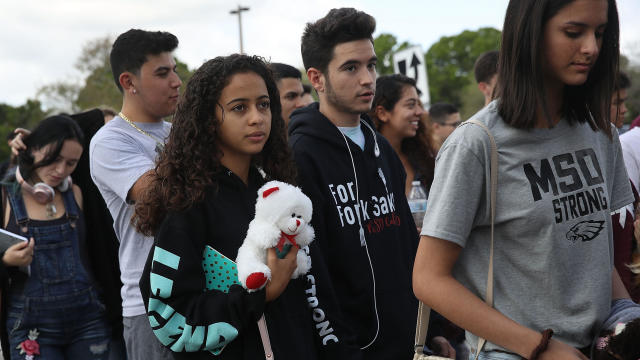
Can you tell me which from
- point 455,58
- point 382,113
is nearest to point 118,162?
point 382,113

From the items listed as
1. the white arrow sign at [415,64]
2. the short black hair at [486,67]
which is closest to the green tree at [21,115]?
the white arrow sign at [415,64]

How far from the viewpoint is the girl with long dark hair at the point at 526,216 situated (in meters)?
1.97

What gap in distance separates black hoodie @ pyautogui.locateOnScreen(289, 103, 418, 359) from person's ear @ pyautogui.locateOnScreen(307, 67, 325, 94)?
282 mm

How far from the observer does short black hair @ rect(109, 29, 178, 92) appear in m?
3.74

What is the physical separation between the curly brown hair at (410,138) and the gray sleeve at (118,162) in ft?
8.70

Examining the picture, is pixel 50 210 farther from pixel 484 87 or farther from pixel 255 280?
pixel 484 87

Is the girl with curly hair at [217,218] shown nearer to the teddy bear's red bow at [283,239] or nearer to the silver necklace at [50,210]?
the teddy bear's red bow at [283,239]

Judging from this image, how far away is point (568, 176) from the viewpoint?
81.9 inches

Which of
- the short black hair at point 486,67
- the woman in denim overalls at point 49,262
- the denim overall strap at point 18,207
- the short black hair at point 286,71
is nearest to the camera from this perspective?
the woman in denim overalls at point 49,262

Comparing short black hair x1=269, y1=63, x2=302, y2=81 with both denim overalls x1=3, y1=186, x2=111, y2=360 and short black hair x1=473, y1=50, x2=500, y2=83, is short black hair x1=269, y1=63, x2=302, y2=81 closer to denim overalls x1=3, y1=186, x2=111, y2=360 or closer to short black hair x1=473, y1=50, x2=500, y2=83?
short black hair x1=473, y1=50, x2=500, y2=83

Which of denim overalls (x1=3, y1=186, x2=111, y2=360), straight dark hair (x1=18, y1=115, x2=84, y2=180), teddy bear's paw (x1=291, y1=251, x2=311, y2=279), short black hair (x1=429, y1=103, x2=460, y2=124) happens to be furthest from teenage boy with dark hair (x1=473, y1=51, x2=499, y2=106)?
short black hair (x1=429, y1=103, x2=460, y2=124)

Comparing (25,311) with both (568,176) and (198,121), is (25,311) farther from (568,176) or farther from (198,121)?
(568,176)

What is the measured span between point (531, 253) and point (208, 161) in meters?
1.27

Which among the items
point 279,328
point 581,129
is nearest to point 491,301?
point 581,129
